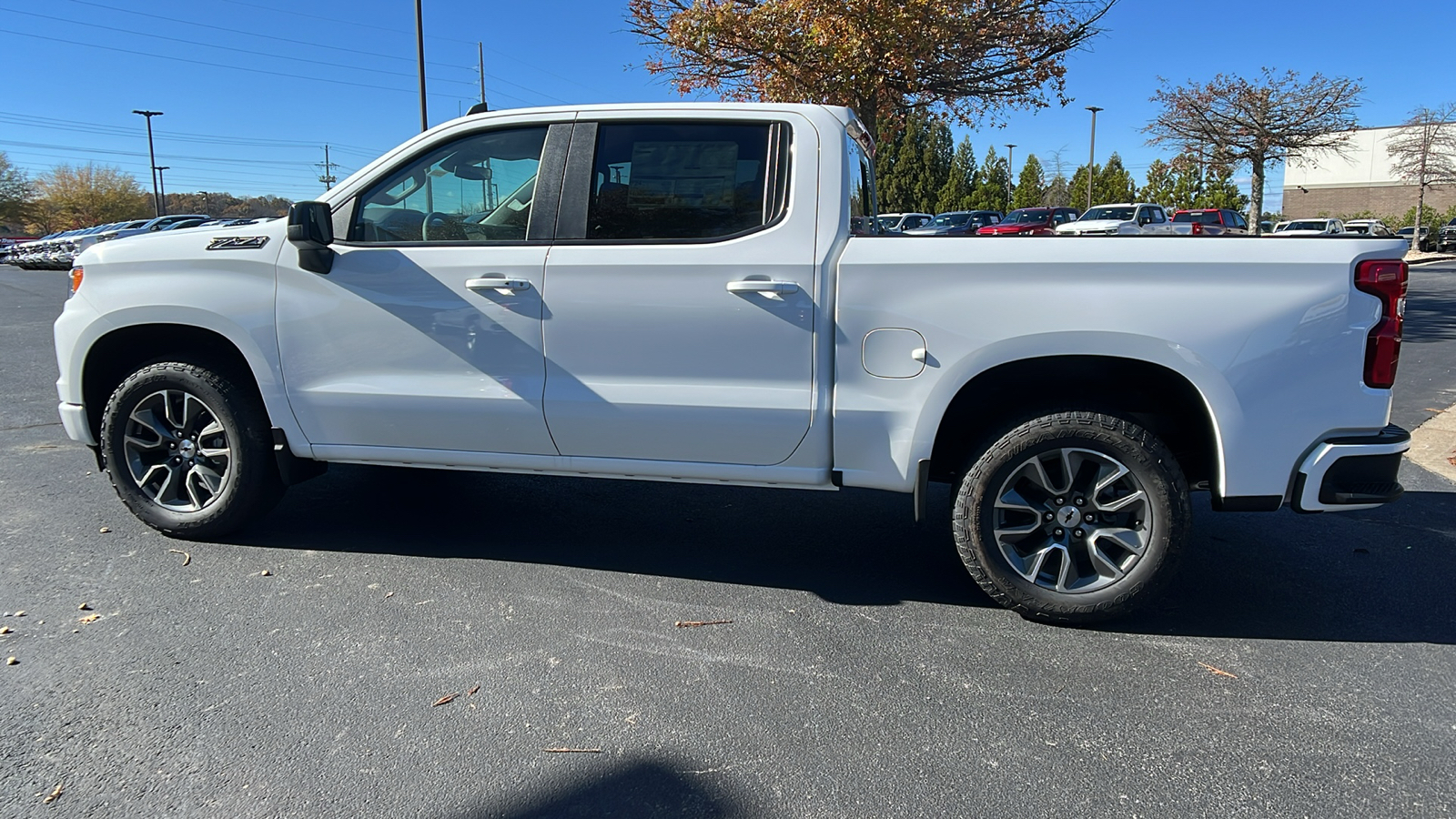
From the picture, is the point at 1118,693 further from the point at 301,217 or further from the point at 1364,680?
the point at 301,217

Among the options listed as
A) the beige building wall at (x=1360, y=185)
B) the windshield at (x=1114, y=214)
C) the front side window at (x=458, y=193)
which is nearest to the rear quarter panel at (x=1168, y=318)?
the front side window at (x=458, y=193)

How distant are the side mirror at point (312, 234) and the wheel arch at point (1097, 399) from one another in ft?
8.44

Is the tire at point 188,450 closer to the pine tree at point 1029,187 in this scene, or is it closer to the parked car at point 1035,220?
the parked car at point 1035,220

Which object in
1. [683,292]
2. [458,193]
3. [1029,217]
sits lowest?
[683,292]

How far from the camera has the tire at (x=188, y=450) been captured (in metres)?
4.13

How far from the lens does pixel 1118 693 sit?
3004 mm

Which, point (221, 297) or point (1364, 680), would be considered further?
point (221, 297)

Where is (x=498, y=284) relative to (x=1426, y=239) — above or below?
below

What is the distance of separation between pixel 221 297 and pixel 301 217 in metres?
0.63

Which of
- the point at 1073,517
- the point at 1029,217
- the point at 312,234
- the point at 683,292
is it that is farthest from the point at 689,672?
the point at 1029,217

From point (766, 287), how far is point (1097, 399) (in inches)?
52.5

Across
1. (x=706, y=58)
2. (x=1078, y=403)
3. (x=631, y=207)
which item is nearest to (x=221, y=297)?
(x=631, y=207)

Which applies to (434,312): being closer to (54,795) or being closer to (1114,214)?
(54,795)

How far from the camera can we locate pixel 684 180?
144 inches
